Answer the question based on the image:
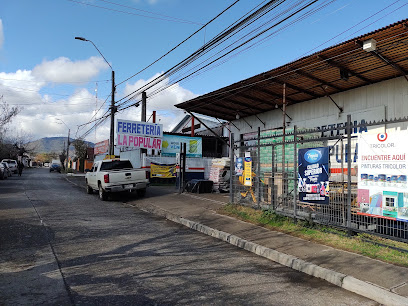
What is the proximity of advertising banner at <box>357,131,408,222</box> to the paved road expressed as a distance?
6.84 ft

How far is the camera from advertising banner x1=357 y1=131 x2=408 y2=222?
18.5ft

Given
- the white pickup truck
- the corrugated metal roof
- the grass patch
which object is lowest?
the grass patch

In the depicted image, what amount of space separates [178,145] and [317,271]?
68.1 feet

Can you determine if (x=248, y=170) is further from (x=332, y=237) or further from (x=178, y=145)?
(x=178, y=145)

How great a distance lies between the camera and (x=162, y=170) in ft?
74.2

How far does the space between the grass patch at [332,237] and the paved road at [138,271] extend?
56.4 inches

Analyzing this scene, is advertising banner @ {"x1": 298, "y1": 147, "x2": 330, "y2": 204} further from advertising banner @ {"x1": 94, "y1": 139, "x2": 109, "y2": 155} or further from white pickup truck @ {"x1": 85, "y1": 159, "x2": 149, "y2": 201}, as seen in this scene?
advertising banner @ {"x1": 94, "y1": 139, "x2": 109, "y2": 155}

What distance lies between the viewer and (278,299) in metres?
4.12

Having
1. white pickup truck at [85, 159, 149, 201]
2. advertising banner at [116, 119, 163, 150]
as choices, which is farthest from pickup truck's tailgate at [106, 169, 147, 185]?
advertising banner at [116, 119, 163, 150]

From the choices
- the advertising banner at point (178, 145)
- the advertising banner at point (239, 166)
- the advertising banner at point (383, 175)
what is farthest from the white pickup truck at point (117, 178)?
the advertising banner at point (383, 175)

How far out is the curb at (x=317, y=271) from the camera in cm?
409

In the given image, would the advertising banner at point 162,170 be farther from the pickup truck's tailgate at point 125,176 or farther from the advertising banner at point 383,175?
the advertising banner at point 383,175

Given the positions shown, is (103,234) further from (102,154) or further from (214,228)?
(102,154)

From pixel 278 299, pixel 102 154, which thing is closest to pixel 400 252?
pixel 278 299
